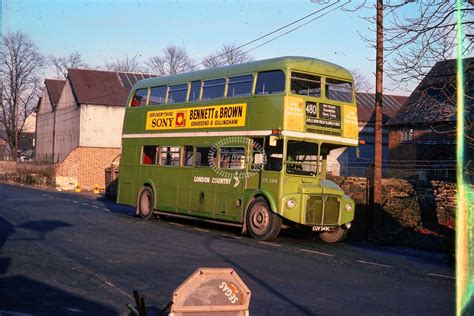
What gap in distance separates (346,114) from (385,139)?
37.8 m

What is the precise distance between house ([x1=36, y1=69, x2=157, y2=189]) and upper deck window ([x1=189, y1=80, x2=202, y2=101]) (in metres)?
28.5

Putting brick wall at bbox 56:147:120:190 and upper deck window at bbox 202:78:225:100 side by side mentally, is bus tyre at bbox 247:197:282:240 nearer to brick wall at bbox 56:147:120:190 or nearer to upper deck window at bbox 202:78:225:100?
upper deck window at bbox 202:78:225:100

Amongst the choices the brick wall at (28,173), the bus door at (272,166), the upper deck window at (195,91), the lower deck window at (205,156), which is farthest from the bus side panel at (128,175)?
the brick wall at (28,173)

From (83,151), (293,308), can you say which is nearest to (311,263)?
(293,308)

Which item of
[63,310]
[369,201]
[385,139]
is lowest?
[63,310]

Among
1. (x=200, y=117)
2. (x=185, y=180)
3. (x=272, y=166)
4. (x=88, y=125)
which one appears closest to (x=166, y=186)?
(x=185, y=180)

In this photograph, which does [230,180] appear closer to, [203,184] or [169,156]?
[203,184]

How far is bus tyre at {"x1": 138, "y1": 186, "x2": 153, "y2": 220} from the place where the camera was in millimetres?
20453

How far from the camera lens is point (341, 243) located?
16.5 meters

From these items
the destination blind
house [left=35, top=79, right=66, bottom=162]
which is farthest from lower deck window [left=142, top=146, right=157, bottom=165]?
house [left=35, top=79, right=66, bottom=162]

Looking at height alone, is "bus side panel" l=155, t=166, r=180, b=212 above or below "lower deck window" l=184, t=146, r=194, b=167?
below

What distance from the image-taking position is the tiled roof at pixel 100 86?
53906 mm

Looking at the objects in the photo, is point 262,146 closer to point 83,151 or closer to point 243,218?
point 243,218

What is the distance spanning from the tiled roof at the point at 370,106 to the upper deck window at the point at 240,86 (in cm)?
4156
